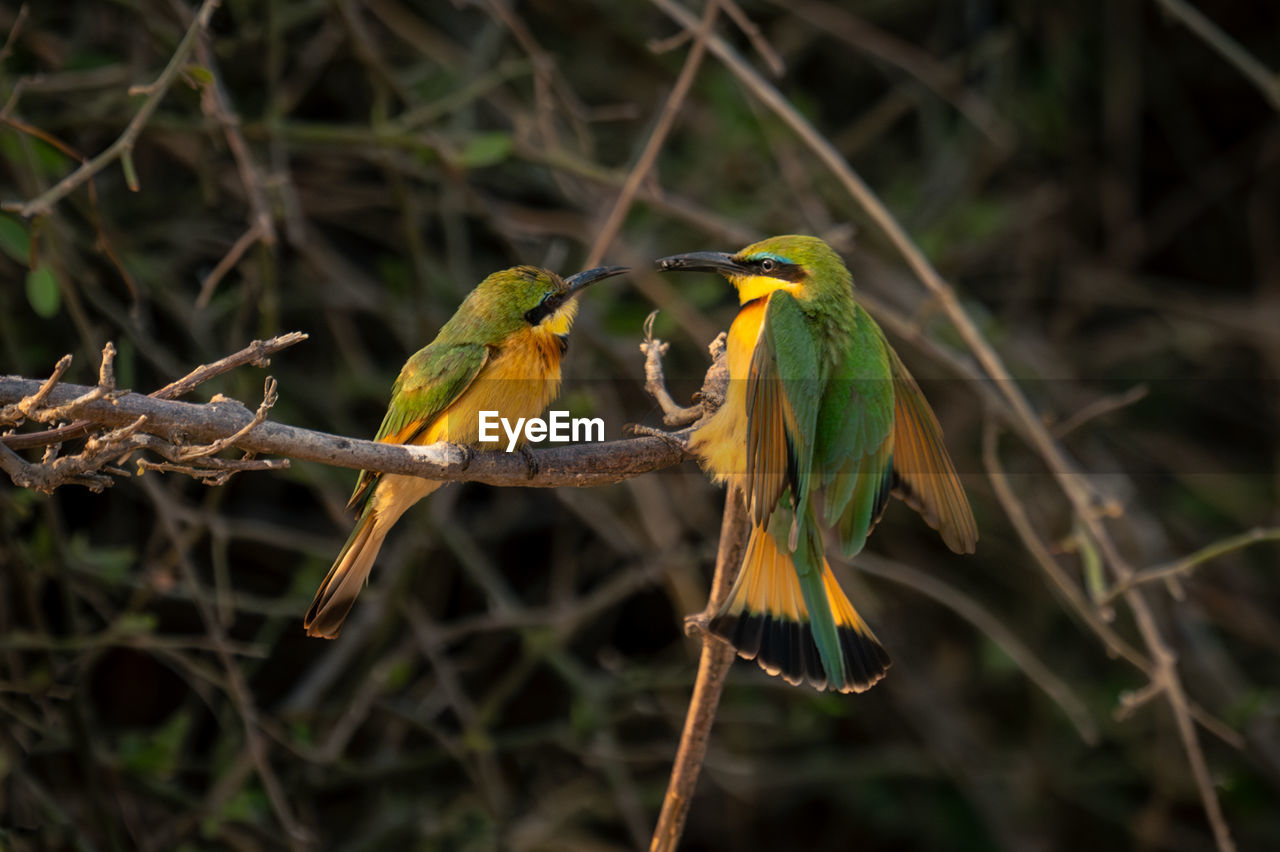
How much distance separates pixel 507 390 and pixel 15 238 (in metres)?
0.83

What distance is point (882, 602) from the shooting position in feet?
11.0

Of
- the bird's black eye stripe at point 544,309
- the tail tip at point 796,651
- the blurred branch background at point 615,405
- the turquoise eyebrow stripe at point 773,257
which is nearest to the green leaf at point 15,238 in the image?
the blurred branch background at point 615,405

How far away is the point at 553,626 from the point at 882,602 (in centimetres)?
111

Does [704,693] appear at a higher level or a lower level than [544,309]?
lower

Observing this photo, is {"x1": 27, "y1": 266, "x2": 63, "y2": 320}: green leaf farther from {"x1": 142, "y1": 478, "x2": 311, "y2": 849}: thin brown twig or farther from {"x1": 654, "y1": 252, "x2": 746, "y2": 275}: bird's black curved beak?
{"x1": 654, "y1": 252, "x2": 746, "y2": 275}: bird's black curved beak

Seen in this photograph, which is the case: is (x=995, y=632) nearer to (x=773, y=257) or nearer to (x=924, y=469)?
(x=924, y=469)

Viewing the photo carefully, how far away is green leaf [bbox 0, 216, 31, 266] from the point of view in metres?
1.65

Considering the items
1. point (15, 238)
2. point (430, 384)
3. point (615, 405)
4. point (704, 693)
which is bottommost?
point (704, 693)

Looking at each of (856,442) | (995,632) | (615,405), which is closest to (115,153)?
(856,442)

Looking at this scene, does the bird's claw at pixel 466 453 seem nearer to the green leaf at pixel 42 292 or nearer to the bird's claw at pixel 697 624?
the bird's claw at pixel 697 624

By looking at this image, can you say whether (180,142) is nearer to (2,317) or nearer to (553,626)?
(2,317)

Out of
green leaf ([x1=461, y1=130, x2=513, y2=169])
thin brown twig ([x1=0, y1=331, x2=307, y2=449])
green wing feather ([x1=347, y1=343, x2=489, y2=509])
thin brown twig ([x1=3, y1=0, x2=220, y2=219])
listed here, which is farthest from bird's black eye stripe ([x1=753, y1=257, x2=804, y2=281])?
green leaf ([x1=461, y1=130, x2=513, y2=169])

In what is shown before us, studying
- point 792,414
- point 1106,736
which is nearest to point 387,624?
point 792,414

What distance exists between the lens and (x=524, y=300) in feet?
4.49
